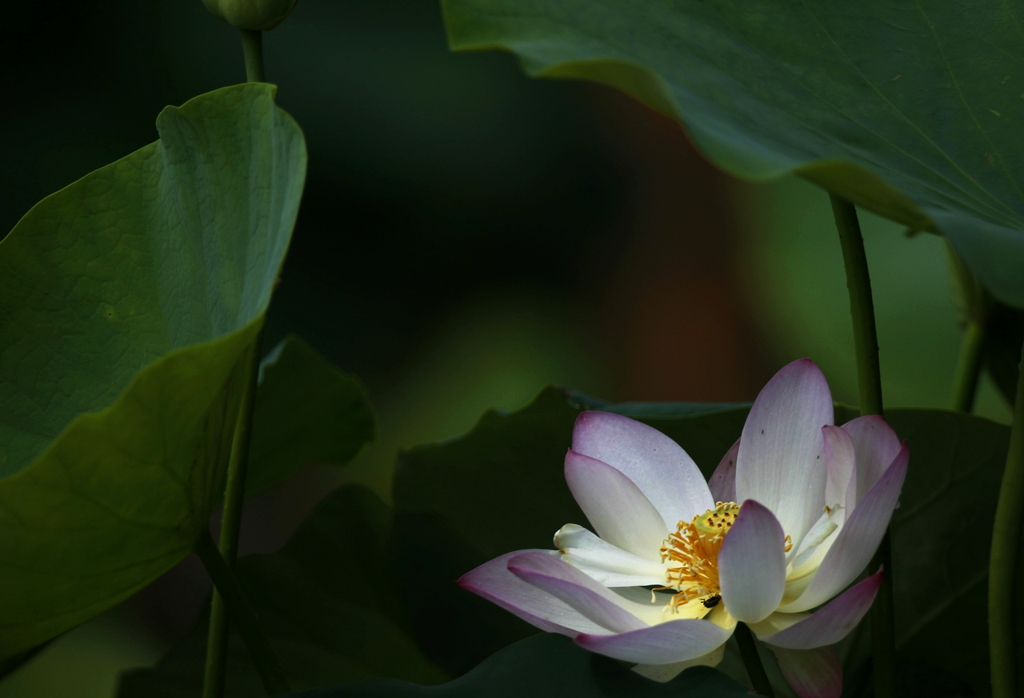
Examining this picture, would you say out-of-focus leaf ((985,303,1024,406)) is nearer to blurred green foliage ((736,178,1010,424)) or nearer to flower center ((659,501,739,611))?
flower center ((659,501,739,611))

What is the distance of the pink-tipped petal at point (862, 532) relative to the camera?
0.26 metres

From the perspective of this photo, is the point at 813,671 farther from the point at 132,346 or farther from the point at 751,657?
the point at 132,346

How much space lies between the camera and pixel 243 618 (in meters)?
0.34

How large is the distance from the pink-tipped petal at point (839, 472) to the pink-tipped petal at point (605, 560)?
6cm

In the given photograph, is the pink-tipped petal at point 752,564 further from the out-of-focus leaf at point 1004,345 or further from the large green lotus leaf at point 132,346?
the out-of-focus leaf at point 1004,345

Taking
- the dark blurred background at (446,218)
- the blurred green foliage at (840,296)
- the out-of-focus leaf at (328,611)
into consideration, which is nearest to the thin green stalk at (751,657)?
the out-of-focus leaf at (328,611)

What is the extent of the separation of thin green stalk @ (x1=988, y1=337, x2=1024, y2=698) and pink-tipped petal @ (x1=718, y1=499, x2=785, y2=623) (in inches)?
2.6

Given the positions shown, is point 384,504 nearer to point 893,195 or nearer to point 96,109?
point 893,195

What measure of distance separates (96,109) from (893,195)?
1773mm

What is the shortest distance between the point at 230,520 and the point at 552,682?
0.17m

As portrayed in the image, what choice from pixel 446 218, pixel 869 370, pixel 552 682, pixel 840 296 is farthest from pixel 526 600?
pixel 446 218

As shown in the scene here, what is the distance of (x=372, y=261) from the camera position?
1901 millimetres

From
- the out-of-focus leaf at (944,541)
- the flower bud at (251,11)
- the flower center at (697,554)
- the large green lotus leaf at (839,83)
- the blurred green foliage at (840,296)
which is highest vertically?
the flower bud at (251,11)

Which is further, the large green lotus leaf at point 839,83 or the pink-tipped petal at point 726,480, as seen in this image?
the pink-tipped petal at point 726,480
